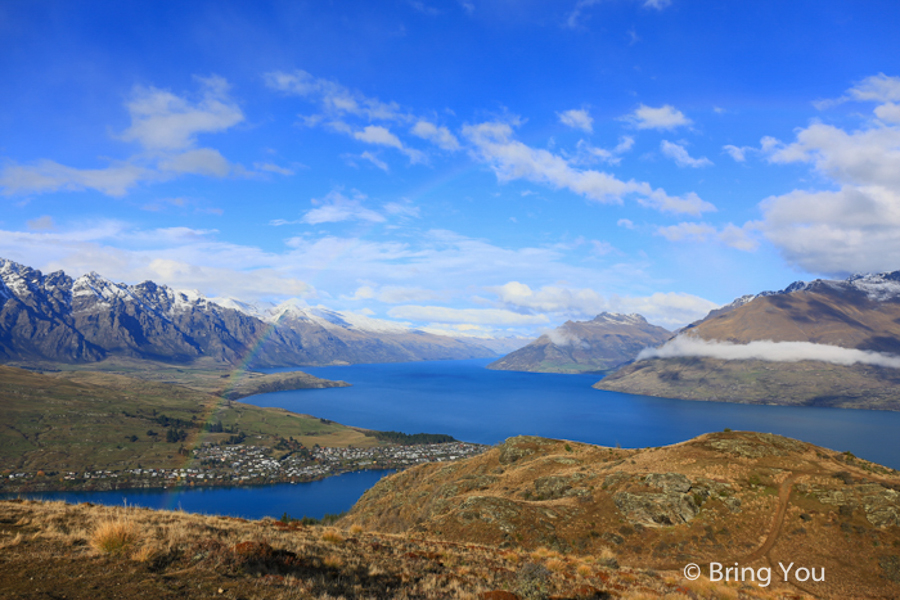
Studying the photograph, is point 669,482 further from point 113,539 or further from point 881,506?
point 113,539

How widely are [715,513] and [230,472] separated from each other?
189 metres

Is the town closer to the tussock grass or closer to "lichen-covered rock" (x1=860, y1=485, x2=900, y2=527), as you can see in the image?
"lichen-covered rock" (x1=860, y1=485, x2=900, y2=527)

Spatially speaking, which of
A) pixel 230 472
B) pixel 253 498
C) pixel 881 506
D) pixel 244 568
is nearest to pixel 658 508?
pixel 881 506

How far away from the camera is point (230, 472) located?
574 feet

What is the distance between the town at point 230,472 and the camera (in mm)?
153375

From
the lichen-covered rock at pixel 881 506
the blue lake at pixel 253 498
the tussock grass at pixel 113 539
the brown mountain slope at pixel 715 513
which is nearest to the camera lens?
the tussock grass at pixel 113 539

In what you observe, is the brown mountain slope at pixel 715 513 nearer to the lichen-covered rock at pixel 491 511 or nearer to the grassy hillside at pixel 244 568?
the lichen-covered rock at pixel 491 511

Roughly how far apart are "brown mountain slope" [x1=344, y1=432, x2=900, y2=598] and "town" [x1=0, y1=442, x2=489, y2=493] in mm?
119927

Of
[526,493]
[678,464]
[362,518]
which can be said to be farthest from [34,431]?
[678,464]

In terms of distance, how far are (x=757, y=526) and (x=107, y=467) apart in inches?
8720

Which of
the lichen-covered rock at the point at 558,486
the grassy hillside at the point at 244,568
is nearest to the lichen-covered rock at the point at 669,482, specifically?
the lichen-covered rock at the point at 558,486

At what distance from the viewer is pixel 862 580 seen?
25.6 meters

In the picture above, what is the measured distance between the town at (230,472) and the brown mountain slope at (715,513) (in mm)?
119927

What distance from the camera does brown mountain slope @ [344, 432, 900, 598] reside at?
92.0ft
